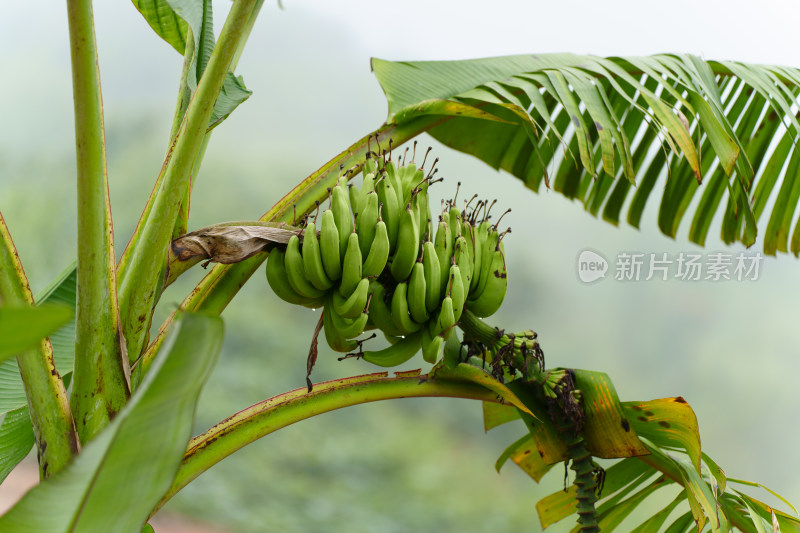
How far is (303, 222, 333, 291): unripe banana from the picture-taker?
56cm

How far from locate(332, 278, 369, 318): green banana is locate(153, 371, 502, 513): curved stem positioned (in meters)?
0.10

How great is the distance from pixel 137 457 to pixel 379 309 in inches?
13.6

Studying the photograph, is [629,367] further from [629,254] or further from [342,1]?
[342,1]

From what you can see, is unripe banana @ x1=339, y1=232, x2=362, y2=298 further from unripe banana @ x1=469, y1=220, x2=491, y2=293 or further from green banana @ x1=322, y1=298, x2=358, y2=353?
unripe banana @ x1=469, y1=220, x2=491, y2=293

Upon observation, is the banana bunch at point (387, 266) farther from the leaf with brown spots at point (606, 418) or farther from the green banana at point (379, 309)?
the leaf with brown spots at point (606, 418)

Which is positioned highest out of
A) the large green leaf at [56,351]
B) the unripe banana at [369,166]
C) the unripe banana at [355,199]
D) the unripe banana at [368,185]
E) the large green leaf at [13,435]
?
the unripe banana at [369,166]

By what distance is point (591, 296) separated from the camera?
1.62 m

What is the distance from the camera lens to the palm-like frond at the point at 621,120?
2.27ft

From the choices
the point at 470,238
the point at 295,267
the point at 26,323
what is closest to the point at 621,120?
the point at 470,238

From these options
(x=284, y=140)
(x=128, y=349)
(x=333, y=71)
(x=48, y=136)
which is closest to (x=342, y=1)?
(x=333, y=71)

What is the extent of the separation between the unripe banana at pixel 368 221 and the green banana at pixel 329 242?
0.04 m
